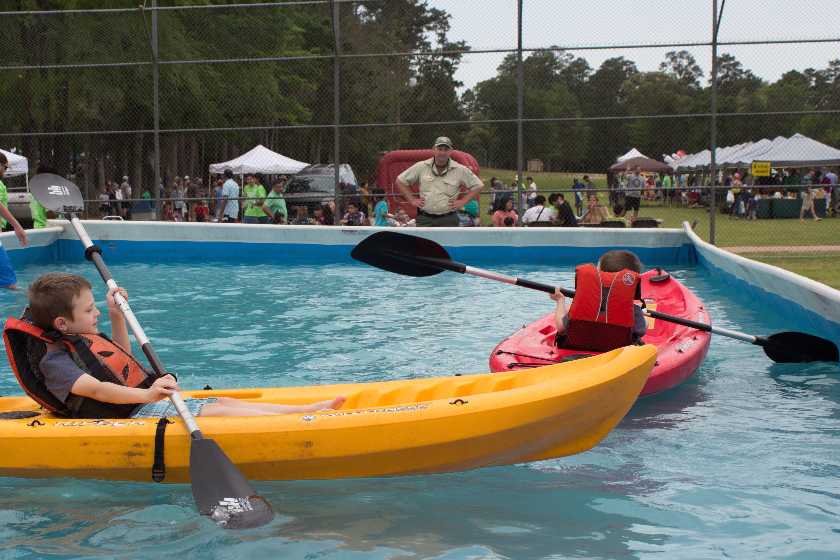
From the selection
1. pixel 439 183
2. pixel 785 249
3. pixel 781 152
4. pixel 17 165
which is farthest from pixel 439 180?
pixel 781 152

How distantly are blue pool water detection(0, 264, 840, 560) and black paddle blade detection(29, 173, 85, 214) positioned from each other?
1492mm

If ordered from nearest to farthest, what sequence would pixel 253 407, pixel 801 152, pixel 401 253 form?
pixel 253 407 → pixel 401 253 → pixel 801 152

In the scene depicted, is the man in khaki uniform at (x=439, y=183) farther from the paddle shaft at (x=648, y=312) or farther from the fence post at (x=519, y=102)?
the paddle shaft at (x=648, y=312)

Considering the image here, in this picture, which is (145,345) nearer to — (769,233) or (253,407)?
(253,407)

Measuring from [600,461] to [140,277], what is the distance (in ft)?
26.7

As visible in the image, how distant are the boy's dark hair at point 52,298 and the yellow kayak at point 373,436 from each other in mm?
469

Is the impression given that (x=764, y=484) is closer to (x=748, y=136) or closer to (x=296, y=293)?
(x=296, y=293)

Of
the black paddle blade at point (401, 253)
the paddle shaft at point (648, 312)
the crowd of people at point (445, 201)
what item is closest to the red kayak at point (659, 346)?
the paddle shaft at point (648, 312)

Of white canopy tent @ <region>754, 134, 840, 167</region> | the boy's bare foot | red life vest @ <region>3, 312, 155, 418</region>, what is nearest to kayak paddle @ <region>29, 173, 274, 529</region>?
red life vest @ <region>3, 312, 155, 418</region>

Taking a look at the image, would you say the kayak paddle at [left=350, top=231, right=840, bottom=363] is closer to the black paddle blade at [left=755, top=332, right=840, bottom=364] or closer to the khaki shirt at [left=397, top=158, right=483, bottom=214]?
the black paddle blade at [left=755, top=332, right=840, bottom=364]

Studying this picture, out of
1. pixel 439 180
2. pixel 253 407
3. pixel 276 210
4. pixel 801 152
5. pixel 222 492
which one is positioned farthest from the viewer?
pixel 801 152

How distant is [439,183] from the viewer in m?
11.8

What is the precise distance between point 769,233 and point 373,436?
54.4ft

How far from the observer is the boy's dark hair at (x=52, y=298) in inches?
178
